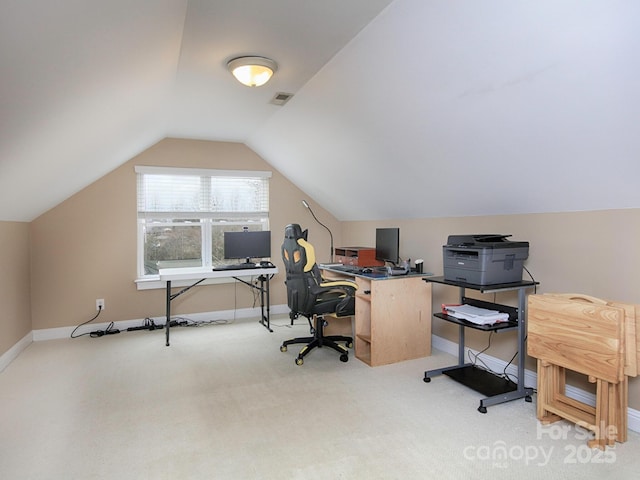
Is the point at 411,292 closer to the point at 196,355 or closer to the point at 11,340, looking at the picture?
the point at 196,355

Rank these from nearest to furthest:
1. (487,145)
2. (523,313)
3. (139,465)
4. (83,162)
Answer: (139,465), (487,145), (523,313), (83,162)

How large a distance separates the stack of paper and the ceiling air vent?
2282 millimetres

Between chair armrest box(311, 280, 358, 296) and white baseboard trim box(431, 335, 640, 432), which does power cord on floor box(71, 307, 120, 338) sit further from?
white baseboard trim box(431, 335, 640, 432)

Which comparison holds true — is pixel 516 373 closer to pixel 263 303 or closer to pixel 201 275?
pixel 263 303

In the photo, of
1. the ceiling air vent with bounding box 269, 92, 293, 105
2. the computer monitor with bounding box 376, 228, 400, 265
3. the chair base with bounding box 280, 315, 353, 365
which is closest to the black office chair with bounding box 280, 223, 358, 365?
the chair base with bounding box 280, 315, 353, 365

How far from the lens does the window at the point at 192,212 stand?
4805 millimetres

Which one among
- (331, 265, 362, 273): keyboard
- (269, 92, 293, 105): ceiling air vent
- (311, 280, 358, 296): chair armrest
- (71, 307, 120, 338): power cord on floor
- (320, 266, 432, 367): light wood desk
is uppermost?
(269, 92, 293, 105): ceiling air vent

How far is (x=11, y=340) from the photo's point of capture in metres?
3.62

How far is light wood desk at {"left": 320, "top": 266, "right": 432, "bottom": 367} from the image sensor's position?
11.1 feet

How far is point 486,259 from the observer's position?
2.64 meters

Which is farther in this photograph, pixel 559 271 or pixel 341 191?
pixel 341 191

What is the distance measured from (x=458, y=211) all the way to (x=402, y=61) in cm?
162

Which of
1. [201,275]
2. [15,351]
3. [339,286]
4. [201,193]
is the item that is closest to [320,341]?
[339,286]

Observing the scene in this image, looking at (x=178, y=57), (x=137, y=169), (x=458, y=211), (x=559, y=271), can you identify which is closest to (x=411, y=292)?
(x=458, y=211)
